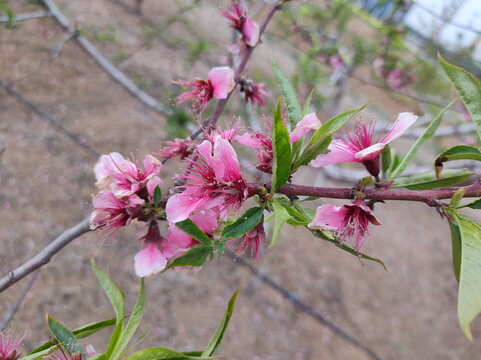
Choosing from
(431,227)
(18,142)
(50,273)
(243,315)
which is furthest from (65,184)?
(431,227)

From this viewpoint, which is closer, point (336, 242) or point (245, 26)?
point (336, 242)

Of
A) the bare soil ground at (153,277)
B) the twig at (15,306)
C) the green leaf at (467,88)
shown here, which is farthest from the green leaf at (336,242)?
the bare soil ground at (153,277)

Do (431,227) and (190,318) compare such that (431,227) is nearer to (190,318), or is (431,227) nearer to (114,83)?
(190,318)

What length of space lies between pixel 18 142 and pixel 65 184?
546 mm

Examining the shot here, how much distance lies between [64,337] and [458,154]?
731mm

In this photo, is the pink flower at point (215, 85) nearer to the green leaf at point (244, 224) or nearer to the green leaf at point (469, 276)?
the green leaf at point (244, 224)

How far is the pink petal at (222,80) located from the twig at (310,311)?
212 cm

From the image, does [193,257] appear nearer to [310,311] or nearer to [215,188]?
[215,188]

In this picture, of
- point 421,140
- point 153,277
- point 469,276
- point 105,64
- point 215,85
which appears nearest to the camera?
point 469,276

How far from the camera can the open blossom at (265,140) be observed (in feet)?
Result: 1.69

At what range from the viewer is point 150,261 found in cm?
65

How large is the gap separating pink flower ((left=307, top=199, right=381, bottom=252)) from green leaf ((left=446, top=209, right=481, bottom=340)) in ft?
0.41

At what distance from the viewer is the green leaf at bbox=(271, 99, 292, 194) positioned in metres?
0.44

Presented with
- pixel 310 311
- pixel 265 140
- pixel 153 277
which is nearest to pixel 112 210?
pixel 265 140
